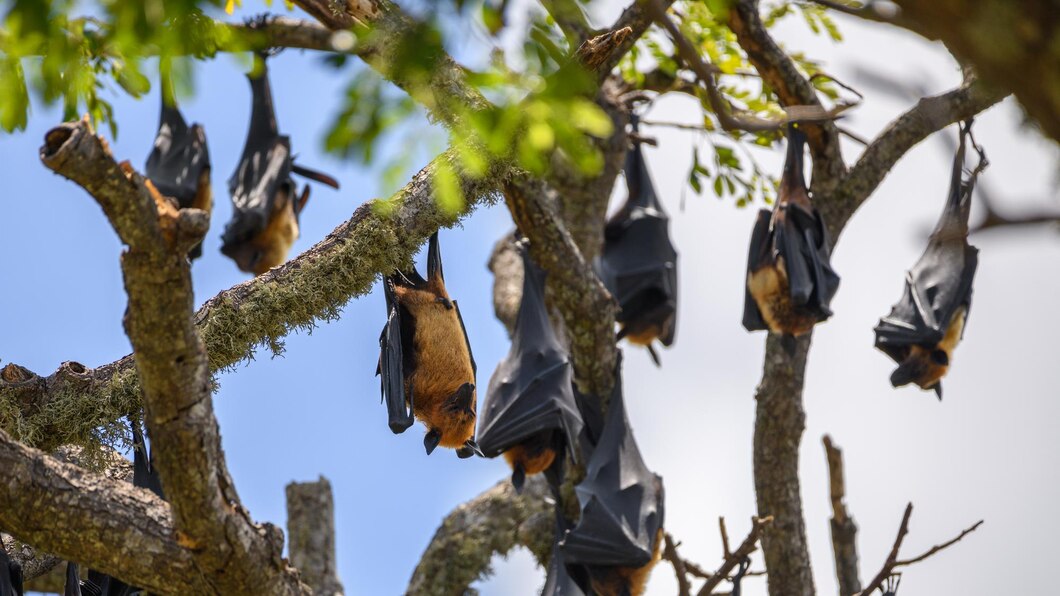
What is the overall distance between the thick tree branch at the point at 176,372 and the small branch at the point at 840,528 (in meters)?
4.96

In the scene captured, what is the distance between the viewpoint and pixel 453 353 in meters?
6.96

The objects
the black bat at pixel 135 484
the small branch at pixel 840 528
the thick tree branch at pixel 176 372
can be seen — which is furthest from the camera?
the small branch at pixel 840 528

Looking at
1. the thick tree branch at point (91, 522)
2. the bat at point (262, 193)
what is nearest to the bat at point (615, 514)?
the thick tree branch at point (91, 522)

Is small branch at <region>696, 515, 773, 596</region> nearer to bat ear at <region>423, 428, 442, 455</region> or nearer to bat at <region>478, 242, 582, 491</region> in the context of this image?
bat ear at <region>423, 428, 442, 455</region>

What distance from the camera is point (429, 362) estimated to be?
6.88 m

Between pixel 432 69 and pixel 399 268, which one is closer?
pixel 432 69

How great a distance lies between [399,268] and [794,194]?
3.83 m

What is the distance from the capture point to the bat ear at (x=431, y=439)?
7090 millimetres

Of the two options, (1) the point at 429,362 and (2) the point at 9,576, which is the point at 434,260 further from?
(2) the point at 9,576

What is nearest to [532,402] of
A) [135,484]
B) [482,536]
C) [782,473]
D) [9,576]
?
[482,536]

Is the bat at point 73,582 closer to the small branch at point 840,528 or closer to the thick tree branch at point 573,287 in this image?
the thick tree branch at point 573,287

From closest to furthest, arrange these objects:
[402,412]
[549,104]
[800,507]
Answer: [549,104]
[402,412]
[800,507]

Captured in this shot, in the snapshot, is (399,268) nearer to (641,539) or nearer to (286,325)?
(286,325)

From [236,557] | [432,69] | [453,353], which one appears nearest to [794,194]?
[453,353]
